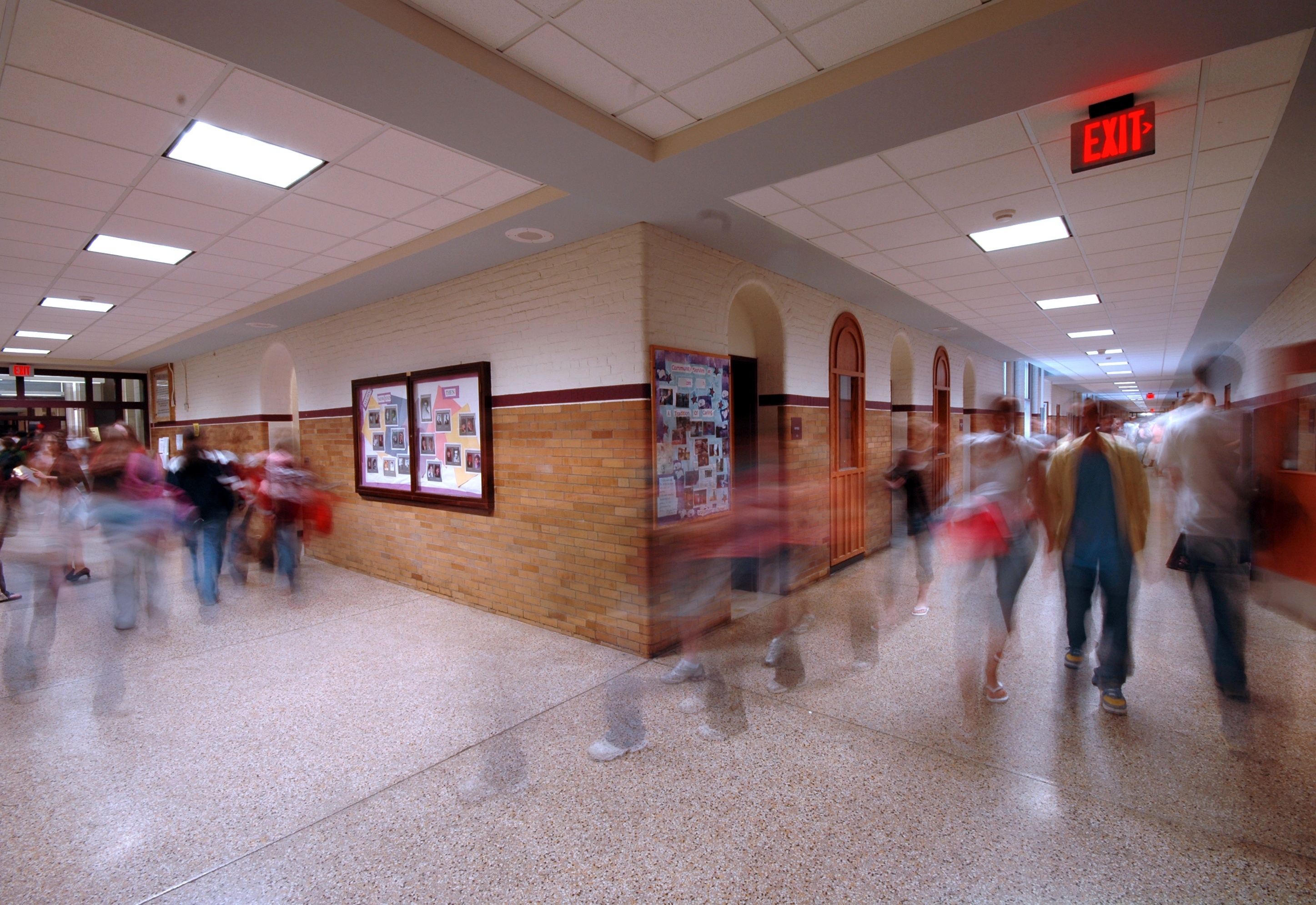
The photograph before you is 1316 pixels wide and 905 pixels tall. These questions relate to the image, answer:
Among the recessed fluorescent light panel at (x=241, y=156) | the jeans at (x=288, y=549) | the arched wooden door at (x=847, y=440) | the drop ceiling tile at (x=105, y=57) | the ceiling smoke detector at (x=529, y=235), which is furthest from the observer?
the arched wooden door at (x=847, y=440)

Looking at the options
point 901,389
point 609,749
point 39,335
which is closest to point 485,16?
point 609,749

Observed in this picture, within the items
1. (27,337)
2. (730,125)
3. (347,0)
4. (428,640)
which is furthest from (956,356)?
(27,337)

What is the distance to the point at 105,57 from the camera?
2.44 metres

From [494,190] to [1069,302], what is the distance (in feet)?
23.0

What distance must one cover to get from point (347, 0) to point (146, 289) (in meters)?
6.02

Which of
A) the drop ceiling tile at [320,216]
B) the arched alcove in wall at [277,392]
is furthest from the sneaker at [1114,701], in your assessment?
the arched alcove in wall at [277,392]

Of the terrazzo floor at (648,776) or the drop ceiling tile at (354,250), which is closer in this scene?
the terrazzo floor at (648,776)

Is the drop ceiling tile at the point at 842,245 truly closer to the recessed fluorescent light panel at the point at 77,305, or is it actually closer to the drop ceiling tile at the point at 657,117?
the drop ceiling tile at the point at 657,117

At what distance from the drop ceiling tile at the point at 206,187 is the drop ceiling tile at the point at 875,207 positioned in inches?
147

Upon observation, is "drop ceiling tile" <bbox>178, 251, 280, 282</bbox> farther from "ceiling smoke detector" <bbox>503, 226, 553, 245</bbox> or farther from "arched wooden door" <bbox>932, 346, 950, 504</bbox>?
"arched wooden door" <bbox>932, 346, 950, 504</bbox>

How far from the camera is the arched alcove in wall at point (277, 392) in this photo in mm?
8992

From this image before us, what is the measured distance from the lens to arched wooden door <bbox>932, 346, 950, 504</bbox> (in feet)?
31.2


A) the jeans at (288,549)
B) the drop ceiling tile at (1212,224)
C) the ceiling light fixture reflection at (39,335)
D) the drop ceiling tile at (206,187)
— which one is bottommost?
the jeans at (288,549)

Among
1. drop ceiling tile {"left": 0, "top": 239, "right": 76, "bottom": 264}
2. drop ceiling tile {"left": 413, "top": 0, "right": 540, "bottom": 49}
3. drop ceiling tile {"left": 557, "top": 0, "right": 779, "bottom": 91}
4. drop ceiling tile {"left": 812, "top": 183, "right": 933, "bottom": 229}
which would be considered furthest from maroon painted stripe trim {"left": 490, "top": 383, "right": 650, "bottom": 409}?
drop ceiling tile {"left": 0, "top": 239, "right": 76, "bottom": 264}
